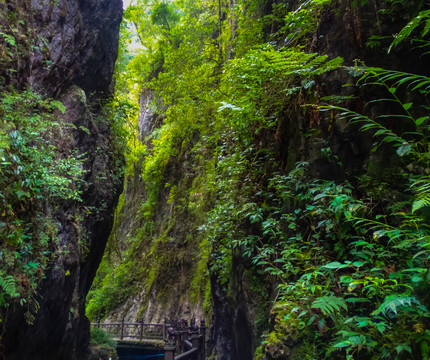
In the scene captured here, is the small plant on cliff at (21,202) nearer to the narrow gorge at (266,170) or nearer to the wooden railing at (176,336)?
the narrow gorge at (266,170)

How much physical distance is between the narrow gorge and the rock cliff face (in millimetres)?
55

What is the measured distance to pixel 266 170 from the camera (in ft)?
18.3

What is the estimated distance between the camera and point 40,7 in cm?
746

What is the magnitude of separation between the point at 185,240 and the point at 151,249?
3534mm

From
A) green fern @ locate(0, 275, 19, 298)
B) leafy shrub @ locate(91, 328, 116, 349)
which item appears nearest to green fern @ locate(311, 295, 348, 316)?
green fern @ locate(0, 275, 19, 298)

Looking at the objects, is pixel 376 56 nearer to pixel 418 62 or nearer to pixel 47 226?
pixel 418 62

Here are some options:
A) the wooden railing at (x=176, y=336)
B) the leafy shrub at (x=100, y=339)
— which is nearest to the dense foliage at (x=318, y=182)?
the wooden railing at (x=176, y=336)

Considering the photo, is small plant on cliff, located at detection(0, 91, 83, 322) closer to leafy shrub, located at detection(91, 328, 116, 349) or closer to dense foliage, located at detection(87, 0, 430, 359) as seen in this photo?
dense foliage, located at detection(87, 0, 430, 359)

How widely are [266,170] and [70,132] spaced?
18.6 ft

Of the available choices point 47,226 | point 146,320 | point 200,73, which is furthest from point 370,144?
point 146,320

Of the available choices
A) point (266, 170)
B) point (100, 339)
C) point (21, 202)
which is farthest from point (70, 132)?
point (100, 339)

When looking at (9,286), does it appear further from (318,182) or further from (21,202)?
(318,182)

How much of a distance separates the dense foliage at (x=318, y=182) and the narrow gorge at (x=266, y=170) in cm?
3

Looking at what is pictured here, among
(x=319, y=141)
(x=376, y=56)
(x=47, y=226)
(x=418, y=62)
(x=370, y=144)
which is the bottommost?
(x=47, y=226)
